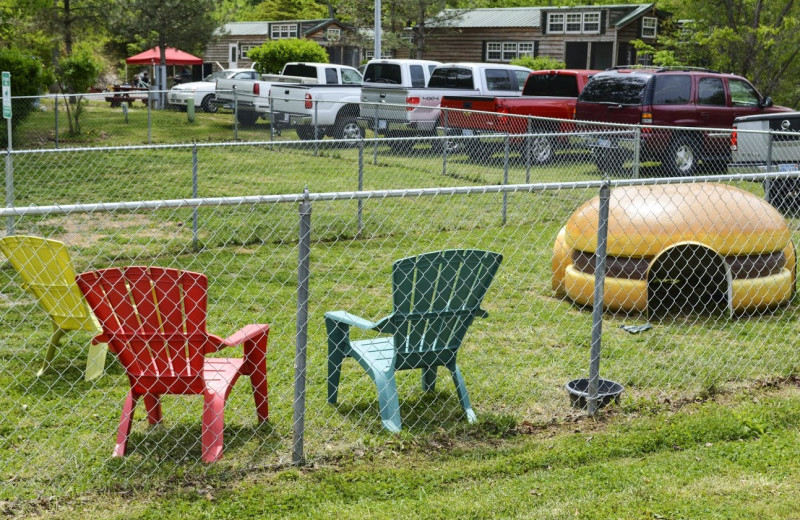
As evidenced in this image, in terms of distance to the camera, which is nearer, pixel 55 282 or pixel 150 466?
pixel 150 466

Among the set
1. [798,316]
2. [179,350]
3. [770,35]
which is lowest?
[798,316]

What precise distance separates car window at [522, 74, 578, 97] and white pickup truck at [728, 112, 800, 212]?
4.98 m

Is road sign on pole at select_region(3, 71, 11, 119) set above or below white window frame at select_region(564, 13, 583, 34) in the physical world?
below

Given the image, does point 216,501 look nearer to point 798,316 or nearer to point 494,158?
point 798,316

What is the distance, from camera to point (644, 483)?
4.58 meters

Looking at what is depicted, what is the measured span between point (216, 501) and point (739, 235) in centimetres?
476

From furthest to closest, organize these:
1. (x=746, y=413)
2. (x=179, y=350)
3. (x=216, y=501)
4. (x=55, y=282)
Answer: (x=55, y=282)
(x=746, y=413)
(x=179, y=350)
(x=216, y=501)

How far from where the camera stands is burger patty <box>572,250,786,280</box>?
752 cm

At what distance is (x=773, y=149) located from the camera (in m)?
13.0

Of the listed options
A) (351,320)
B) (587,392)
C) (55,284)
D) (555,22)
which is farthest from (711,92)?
(555,22)

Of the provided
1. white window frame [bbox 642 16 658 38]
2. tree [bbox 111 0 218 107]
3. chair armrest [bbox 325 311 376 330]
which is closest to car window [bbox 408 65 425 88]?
tree [bbox 111 0 218 107]

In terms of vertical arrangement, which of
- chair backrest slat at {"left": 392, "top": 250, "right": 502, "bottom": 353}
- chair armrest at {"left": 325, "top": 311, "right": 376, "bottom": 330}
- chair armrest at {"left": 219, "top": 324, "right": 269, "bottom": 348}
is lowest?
chair armrest at {"left": 325, "top": 311, "right": 376, "bottom": 330}

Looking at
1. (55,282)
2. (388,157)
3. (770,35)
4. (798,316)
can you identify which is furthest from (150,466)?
(770,35)

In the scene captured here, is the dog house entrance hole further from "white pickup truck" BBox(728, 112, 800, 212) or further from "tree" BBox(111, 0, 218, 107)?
"tree" BBox(111, 0, 218, 107)
